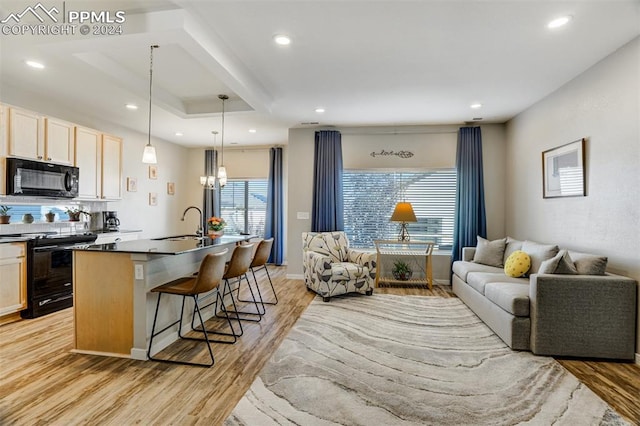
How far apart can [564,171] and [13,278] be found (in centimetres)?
633

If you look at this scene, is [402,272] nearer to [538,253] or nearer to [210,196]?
[538,253]

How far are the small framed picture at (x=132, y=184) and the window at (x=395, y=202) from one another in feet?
12.7

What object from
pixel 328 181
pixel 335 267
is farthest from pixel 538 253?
pixel 328 181

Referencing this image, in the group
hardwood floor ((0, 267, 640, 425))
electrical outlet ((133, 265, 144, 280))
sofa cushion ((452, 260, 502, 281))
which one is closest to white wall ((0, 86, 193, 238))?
hardwood floor ((0, 267, 640, 425))

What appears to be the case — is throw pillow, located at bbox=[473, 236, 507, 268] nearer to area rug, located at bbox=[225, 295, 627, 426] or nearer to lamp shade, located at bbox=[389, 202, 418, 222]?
lamp shade, located at bbox=[389, 202, 418, 222]

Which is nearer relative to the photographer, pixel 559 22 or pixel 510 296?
pixel 559 22

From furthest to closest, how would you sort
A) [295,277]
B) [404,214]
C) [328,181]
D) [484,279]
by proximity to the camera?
[295,277]
[328,181]
[404,214]
[484,279]

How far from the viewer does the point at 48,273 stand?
3939mm

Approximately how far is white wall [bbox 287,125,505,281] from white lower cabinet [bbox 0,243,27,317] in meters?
3.61

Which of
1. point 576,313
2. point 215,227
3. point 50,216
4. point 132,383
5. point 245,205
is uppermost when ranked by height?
point 245,205

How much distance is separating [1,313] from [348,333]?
146 inches

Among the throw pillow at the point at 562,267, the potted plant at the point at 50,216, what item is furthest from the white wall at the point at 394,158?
the potted plant at the point at 50,216

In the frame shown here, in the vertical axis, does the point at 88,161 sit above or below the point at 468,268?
above

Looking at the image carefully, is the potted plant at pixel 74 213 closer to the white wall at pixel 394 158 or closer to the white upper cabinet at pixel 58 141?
the white upper cabinet at pixel 58 141
